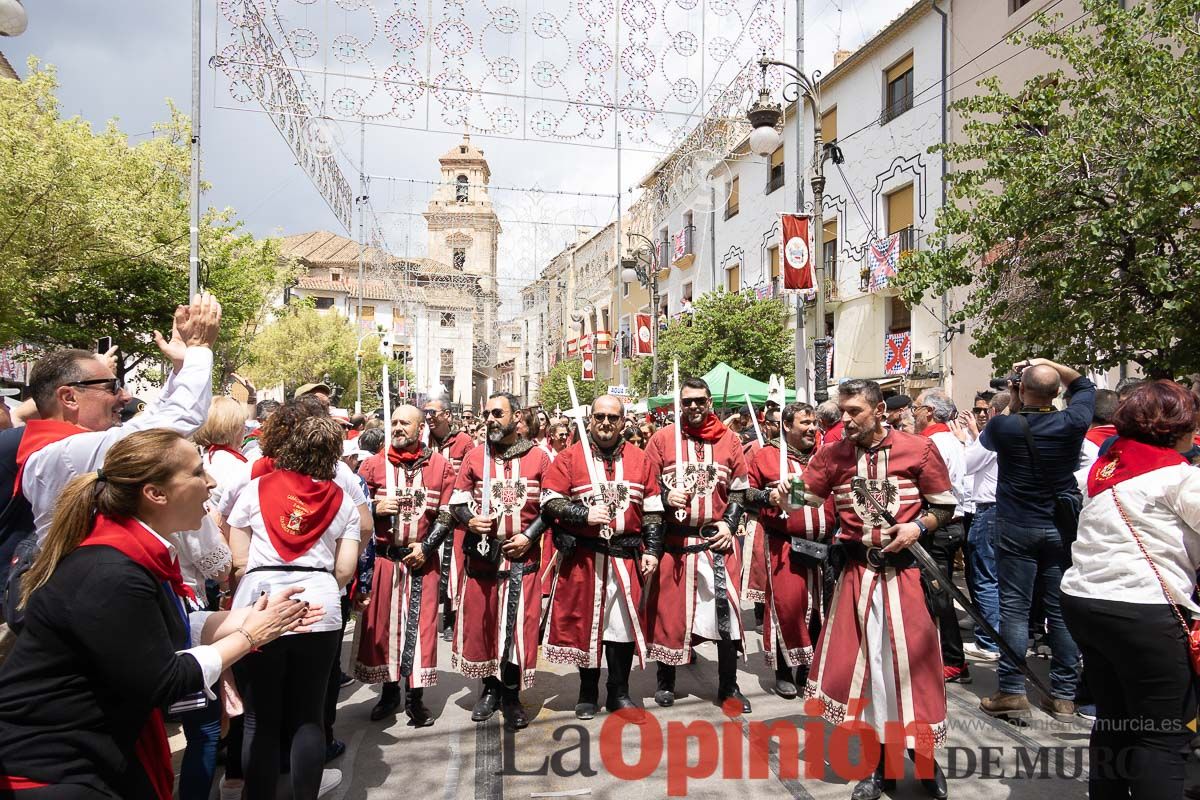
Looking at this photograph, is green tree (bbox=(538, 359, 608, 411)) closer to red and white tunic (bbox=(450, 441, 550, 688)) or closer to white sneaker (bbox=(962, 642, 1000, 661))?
white sneaker (bbox=(962, 642, 1000, 661))

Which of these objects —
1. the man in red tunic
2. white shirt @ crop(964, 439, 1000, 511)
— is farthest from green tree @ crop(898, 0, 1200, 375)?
the man in red tunic

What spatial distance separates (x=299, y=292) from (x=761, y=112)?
61.4 m

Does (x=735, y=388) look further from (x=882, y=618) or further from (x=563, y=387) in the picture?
(x=563, y=387)

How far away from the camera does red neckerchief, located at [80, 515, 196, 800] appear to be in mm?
2088

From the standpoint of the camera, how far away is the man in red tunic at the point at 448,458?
5818 millimetres

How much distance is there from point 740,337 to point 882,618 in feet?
63.0

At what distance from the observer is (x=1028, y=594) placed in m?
4.97

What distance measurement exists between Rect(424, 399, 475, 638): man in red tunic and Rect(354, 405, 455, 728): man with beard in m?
0.21

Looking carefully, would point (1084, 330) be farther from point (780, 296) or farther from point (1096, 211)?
point (780, 296)

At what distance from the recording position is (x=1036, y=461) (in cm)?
496

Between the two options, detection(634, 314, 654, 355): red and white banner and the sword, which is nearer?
the sword

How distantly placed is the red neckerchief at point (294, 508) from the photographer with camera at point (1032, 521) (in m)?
4.06

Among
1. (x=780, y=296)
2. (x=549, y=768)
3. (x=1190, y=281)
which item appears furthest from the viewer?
(x=780, y=296)

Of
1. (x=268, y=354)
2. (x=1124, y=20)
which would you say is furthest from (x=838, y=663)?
(x=268, y=354)
